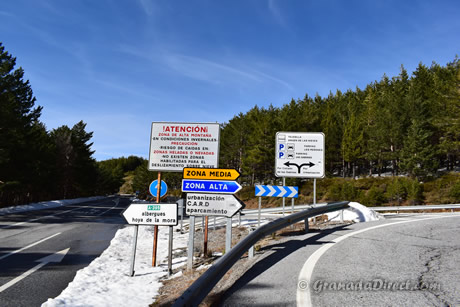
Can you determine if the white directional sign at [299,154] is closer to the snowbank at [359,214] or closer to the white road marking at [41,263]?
the snowbank at [359,214]

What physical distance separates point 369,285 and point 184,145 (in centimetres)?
609

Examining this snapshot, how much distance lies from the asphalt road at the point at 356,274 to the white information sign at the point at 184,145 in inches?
128

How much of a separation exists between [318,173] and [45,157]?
4400cm

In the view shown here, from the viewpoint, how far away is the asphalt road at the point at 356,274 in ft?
11.5

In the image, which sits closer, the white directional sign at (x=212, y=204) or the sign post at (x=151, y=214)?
the white directional sign at (x=212, y=204)

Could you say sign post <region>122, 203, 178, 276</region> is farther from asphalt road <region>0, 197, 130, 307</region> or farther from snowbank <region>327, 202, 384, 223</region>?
snowbank <region>327, 202, 384, 223</region>

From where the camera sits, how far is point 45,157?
43.6 metres

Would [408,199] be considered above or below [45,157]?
below

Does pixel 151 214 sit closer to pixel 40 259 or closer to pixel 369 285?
pixel 40 259

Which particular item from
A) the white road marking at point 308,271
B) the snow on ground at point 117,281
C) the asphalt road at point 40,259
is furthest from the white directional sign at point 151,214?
the white road marking at point 308,271

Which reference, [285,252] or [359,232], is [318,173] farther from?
[285,252]

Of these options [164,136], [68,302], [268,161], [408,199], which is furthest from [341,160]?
[68,302]

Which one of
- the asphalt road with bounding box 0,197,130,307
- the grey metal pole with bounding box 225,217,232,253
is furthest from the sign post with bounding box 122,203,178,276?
the asphalt road with bounding box 0,197,130,307

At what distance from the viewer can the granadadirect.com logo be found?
3.80 metres
